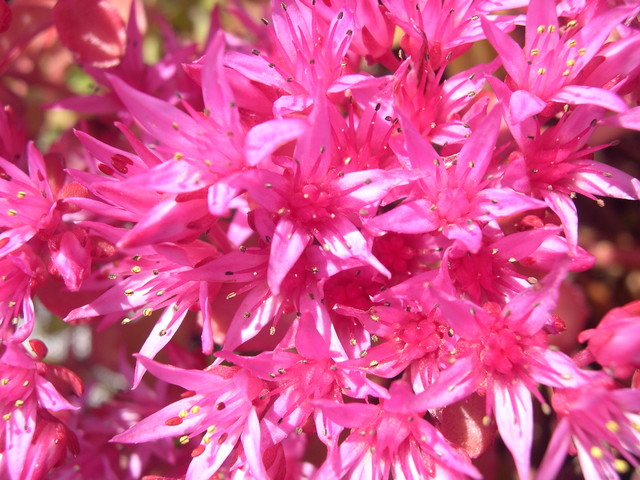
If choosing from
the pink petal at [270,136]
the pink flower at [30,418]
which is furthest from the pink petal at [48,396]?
the pink petal at [270,136]

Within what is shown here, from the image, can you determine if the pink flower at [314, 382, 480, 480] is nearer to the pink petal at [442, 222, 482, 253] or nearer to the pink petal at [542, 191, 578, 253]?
the pink petal at [442, 222, 482, 253]

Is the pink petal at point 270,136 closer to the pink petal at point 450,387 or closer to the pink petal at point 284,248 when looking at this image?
the pink petal at point 284,248

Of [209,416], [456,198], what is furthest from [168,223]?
[456,198]

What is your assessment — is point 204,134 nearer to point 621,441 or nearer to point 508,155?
point 508,155

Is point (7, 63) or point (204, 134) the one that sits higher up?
point (204, 134)

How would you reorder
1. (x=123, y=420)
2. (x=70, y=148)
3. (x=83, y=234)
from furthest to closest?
(x=70, y=148) → (x=123, y=420) → (x=83, y=234)

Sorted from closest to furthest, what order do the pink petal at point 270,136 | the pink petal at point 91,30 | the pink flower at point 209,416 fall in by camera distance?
the pink petal at point 270,136 → the pink flower at point 209,416 → the pink petal at point 91,30

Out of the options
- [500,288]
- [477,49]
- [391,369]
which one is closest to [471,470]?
[391,369]

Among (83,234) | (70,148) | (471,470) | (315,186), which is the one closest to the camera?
(471,470)
